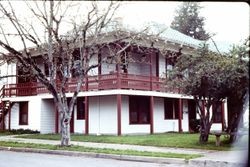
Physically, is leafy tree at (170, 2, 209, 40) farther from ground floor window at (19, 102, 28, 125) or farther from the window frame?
ground floor window at (19, 102, 28, 125)

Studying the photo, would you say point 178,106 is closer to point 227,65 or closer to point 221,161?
point 227,65

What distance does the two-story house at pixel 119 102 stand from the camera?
1029 inches

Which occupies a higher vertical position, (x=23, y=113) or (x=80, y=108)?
(x=80, y=108)

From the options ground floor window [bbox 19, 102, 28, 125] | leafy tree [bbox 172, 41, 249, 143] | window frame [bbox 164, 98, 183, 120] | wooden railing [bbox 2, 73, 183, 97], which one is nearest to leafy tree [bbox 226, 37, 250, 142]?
leafy tree [bbox 172, 41, 249, 143]

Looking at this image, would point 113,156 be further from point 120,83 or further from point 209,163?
point 120,83

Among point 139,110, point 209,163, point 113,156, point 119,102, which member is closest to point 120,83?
point 119,102

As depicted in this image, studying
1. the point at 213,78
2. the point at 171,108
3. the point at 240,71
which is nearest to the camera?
the point at 240,71

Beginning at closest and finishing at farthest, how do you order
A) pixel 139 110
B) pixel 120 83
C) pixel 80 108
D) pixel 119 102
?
pixel 119 102 < pixel 120 83 < pixel 139 110 < pixel 80 108

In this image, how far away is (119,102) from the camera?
24938 mm

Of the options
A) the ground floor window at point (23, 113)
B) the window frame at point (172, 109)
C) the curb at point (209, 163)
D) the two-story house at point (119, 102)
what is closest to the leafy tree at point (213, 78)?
the curb at point (209, 163)

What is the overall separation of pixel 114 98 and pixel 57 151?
34.3ft

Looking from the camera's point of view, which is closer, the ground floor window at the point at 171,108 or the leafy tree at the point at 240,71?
the leafy tree at the point at 240,71

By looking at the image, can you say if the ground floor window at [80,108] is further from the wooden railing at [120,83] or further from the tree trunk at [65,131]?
the tree trunk at [65,131]

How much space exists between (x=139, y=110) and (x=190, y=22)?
4968 cm
